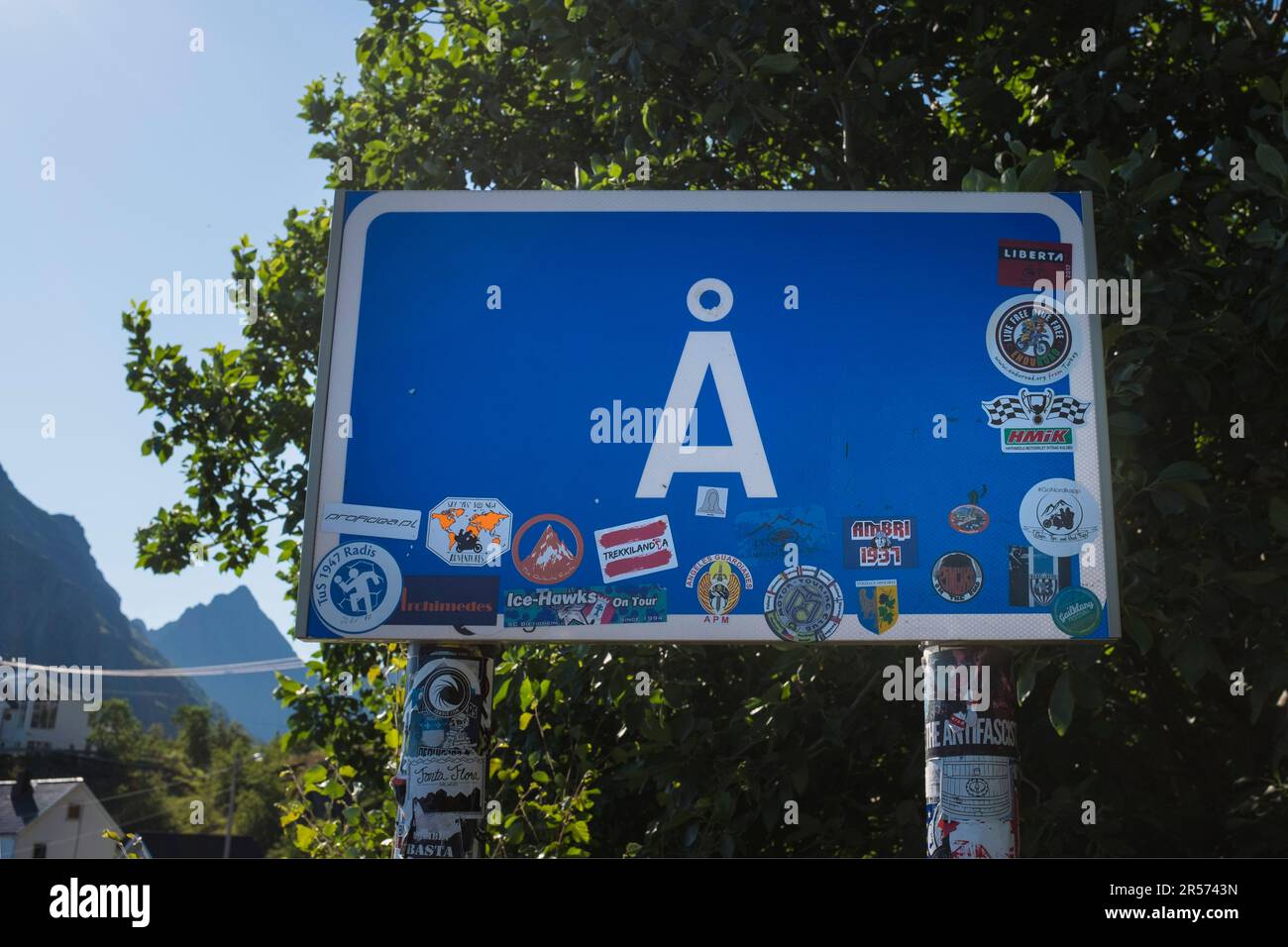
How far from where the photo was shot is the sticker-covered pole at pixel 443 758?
3.72m

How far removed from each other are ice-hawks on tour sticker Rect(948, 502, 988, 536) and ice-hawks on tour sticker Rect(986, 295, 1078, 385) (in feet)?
1.66

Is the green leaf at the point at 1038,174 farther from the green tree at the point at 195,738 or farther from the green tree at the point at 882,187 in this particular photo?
the green tree at the point at 195,738

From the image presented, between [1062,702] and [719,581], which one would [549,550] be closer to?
[719,581]

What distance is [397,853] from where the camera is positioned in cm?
378

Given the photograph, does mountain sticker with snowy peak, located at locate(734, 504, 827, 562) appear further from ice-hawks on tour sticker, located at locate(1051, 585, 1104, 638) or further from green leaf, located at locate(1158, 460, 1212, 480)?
green leaf, located at locate(1158, 460, 1212, 480)

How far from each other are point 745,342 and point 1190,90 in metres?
4.96

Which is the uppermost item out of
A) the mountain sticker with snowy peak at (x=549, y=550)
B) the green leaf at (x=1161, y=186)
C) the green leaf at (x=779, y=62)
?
the green leaf at (x=779, y=62)

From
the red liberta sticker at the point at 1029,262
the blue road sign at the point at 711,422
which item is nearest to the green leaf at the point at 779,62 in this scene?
the blue road sign at the point at 711,422

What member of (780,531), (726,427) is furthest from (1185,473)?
(726,427)

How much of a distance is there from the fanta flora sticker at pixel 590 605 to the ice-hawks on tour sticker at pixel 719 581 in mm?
131
